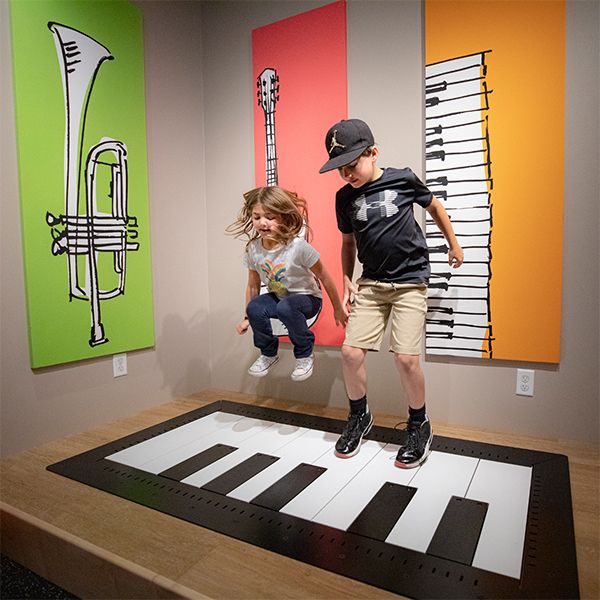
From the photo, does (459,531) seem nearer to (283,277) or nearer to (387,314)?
(387,314)

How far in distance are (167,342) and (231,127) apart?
133 centimetres

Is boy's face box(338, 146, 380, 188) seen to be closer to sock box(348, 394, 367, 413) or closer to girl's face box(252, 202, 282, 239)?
girl's face box(252, 202, 282, 239)

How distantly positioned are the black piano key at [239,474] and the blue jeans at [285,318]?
1.69 ft

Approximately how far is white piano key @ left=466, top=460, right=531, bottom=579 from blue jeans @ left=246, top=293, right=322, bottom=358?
0.90 metres

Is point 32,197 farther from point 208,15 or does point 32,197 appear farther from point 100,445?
point 208,15

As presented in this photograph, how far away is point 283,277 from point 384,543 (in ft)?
4.05

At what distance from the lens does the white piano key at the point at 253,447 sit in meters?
1.82

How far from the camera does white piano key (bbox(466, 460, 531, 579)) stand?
1274 millimetres

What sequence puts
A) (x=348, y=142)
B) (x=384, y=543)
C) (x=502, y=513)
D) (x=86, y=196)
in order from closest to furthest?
Answer: (x=384, y=543), (x=502, y=513), (x=348, y=142), (x=86, y=196)

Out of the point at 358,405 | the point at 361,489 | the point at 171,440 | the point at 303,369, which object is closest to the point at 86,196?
the point at 171,440

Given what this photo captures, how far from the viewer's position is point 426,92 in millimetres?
2287

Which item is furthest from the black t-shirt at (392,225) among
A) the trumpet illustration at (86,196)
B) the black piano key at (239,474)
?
the trumpet illustration at (86,196)

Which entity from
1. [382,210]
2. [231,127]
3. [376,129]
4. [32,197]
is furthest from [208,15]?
[382,210]

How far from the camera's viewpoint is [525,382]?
2174mm
